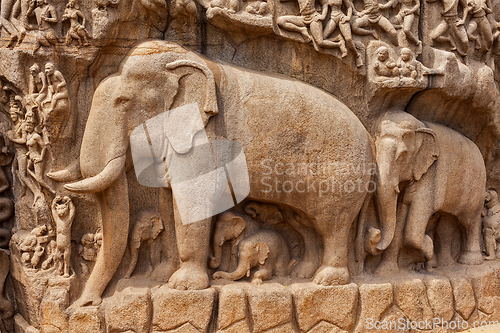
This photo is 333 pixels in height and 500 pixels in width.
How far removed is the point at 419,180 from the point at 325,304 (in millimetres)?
1388

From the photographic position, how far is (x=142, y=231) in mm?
4191

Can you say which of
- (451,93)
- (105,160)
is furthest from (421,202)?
(105,160)

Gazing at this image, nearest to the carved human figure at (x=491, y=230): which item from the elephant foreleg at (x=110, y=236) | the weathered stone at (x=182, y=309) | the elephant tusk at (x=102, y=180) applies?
the weathered stone at (x=182, y=309)

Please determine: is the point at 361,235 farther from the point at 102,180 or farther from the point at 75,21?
the point at 75,21

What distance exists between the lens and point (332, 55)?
14.2 feet

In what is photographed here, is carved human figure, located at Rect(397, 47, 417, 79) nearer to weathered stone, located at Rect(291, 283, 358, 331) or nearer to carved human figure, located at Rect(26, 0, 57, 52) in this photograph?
weathered stone, located at Rect(291, 283, 358, 331)

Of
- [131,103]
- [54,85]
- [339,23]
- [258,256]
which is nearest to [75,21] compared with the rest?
[54,85]

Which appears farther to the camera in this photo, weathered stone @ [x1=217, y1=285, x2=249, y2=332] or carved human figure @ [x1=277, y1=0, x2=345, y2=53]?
carved human figure @ [x1=277, y1=0, x2=345, y2=53]

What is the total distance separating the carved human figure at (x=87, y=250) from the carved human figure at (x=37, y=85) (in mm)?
1135

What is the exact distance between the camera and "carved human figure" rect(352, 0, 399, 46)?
14.2 ft

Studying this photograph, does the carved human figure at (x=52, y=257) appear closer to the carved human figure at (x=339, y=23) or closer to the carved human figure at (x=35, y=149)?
the carved human figure at (x=35, y=149)

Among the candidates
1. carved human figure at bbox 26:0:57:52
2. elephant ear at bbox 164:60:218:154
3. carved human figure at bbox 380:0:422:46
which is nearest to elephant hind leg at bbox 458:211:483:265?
carved human figure at bbox 380:0:422:46

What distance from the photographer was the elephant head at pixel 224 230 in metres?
4.25

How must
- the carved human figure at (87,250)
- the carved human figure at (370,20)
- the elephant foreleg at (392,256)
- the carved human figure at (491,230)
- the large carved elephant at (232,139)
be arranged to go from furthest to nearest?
the carved human figure at (491,230) < the elephant foreleg at (392,256) < the carved human figure at (370,20) < the carved human figure at (87,250) < the large carved elephant at (232,139)
